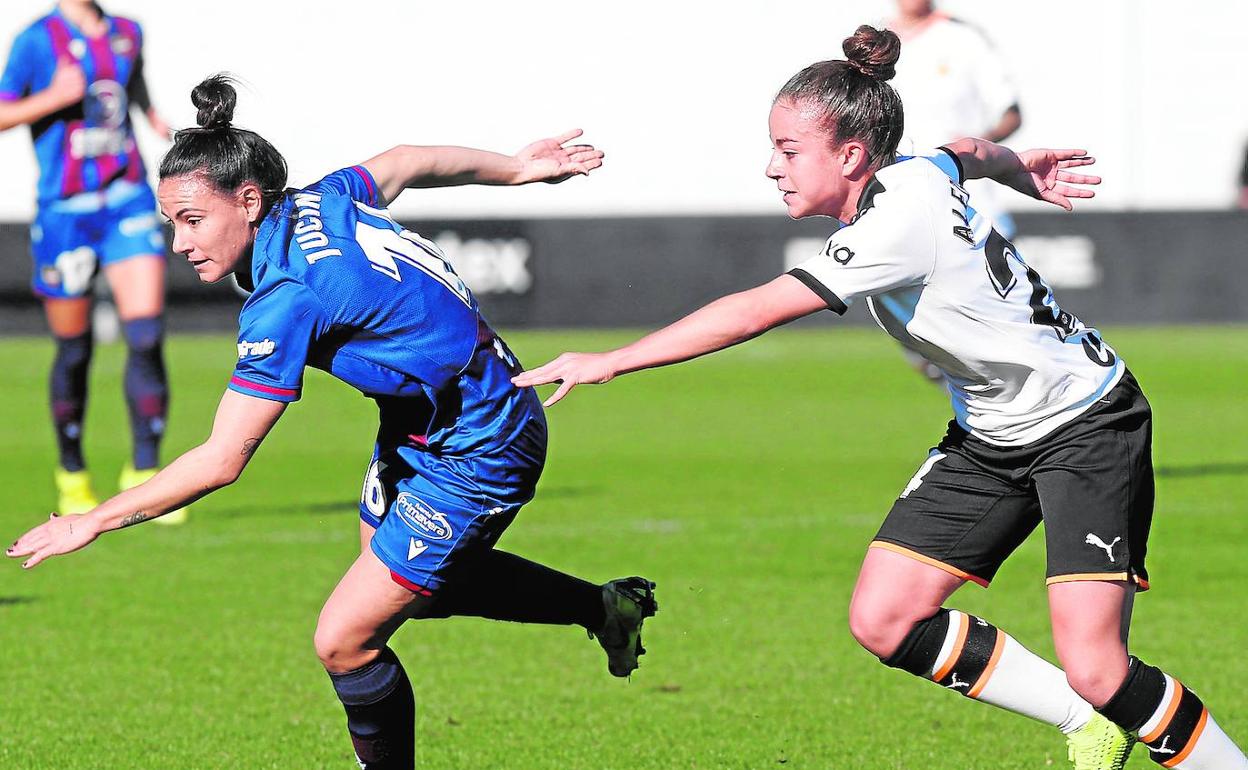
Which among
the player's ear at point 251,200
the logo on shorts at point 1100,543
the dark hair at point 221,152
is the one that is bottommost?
the logo on shorts at point 1100,543

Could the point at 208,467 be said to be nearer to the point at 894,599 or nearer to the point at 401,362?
the point at 401,362

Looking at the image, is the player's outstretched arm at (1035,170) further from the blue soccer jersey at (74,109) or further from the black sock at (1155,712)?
the blue soccer jersey at (74,109)

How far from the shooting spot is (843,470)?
1081cm

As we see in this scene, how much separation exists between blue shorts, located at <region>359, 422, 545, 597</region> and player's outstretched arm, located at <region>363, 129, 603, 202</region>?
2.47 ft

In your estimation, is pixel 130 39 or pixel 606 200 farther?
pixel 606 200

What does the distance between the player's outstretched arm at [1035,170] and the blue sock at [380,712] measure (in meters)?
1.86

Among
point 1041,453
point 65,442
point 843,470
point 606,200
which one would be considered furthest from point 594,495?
point 606,200

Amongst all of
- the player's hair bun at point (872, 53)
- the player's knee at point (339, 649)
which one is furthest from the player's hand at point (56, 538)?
the player's hair bun at point (872, 53)

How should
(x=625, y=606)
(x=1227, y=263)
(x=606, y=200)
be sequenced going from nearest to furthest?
1. (x=625, y=606)
2. (x=1227, y=263)
3. (x=606, y=200)

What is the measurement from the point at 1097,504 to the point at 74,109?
20.4ft

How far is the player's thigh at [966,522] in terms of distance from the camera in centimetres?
448

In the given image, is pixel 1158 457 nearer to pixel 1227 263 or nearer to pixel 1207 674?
pixel 1207 674

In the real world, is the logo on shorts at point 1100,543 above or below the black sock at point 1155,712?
above

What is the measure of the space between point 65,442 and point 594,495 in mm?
2635
